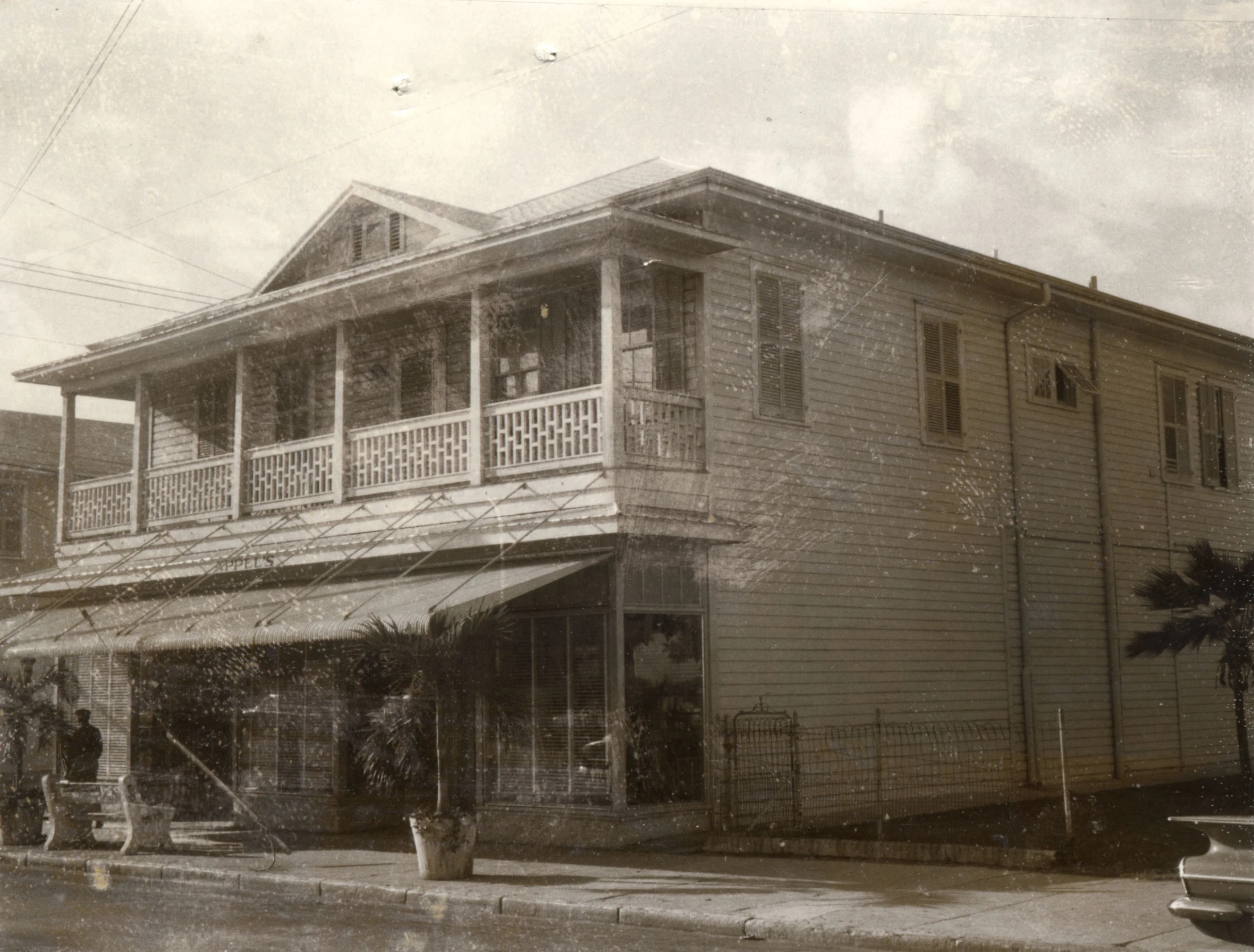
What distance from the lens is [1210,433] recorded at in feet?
76.0

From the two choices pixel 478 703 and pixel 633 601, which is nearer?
pixel 633 601

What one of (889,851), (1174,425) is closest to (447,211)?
(889,851)

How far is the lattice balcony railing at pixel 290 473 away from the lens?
17.7 meters

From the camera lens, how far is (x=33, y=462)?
32406mm

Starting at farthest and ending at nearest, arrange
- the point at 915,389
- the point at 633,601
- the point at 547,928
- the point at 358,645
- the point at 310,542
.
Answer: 1. the point at 915,389
2. the point at 310,542
3. the point at 633,601
4. the point at 358,645
5. the point at 547,928

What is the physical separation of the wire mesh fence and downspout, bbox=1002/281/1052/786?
0.44m

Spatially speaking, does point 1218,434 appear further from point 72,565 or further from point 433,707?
point 72,565

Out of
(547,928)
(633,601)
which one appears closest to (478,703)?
(633,601)

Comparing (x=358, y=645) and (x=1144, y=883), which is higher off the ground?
(x=358, y=645)

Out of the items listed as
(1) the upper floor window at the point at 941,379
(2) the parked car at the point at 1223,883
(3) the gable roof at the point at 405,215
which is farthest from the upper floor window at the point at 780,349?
(2) the parked car at the point at 1223,883

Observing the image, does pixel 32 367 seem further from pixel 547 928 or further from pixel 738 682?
pixel 547 928

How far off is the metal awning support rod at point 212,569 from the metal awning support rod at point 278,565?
308 mm

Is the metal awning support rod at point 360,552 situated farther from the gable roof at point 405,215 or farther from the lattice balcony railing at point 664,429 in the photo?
the gable roof at point 405,215

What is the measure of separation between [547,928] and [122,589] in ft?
39.4
